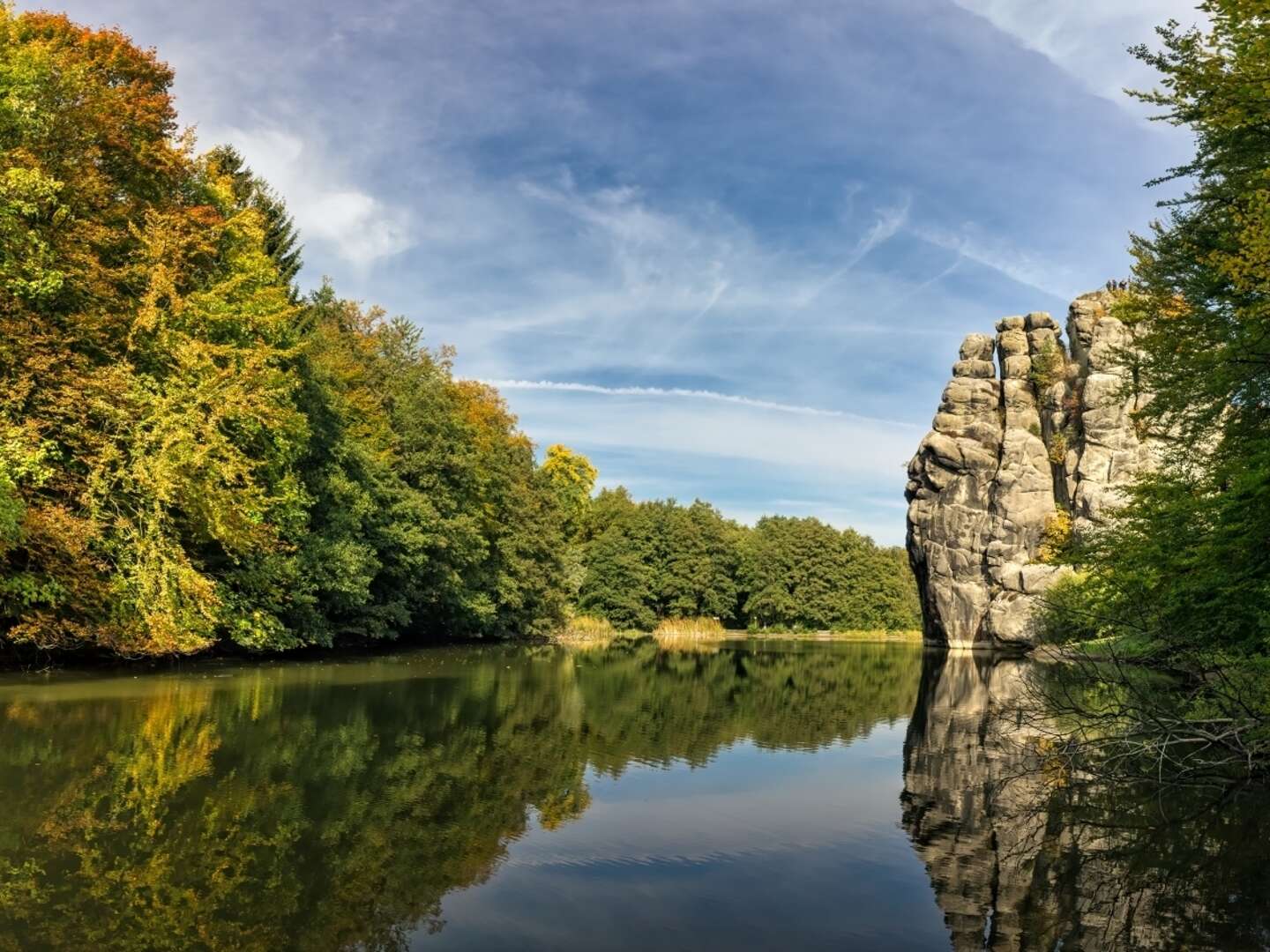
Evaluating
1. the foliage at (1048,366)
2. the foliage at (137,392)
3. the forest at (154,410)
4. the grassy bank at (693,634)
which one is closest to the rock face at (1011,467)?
the foliage at (1048,366)

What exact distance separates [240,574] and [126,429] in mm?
6681

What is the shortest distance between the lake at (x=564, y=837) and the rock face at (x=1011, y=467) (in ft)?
153

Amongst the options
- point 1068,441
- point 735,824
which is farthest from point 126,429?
point 1068,441

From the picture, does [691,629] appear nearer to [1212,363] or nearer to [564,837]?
[1212,363]

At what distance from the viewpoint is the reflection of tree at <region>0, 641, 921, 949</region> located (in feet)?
22.5

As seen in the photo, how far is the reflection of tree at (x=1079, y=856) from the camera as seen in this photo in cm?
725

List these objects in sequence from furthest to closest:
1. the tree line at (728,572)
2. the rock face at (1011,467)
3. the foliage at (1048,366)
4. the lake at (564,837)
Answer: the tree line at (728,572), the foliage at (1048,366), the rock face at (1011,467), the lake at (564,837)

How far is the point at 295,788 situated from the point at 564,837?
3.77m

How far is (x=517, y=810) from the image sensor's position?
10992 mm

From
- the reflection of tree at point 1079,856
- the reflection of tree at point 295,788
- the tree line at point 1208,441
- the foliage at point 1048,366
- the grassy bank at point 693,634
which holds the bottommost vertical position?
the grassy bank at point 693,634

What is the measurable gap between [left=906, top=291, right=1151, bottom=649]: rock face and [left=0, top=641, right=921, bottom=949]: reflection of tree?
4110 centimetres

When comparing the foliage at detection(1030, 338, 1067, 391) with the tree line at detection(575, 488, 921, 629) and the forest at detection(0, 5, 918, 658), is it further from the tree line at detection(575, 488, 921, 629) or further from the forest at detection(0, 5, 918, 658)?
the forest at detection(0, 5, 918, 658)

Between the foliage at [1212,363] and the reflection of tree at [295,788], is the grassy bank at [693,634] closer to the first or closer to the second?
the reflection of tree at [295,788]

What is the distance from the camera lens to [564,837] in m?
10.1
